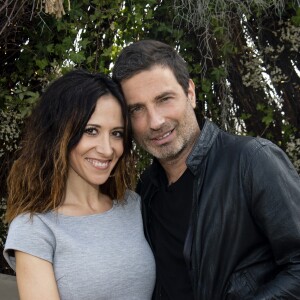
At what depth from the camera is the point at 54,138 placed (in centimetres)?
238

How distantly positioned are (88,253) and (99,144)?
0.41 meters

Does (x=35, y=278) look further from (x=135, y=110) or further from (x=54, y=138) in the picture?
(x=135, y=110)

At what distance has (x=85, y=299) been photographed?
223 centimetres

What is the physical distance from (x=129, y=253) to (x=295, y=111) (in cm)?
193

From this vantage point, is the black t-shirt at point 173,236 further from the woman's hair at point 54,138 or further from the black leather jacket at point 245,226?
the woman's hair at point 54,138

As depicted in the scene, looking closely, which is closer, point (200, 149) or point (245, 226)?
point (245, 226)

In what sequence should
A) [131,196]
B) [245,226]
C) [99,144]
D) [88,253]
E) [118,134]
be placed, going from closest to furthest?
1. [245,226]
2. [88,253]
3. [99,144]
4. [118,134]
5. [131,196]

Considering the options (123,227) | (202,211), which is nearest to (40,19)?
(123,227)

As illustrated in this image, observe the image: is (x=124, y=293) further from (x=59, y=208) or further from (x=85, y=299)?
(x=59, y=208)

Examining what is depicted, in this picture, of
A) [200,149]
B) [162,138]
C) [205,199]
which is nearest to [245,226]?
[205,199]

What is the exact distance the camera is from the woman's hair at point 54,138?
2336 millimetres

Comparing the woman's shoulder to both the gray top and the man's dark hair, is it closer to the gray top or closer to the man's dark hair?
the gray top

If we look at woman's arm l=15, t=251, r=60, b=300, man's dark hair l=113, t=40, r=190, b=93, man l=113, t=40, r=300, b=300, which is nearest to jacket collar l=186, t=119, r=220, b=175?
man l=113, t=40, r=300, b=300

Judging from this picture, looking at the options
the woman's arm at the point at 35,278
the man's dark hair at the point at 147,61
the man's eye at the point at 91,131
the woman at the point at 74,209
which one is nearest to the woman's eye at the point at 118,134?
the woman at the point at 74,209
